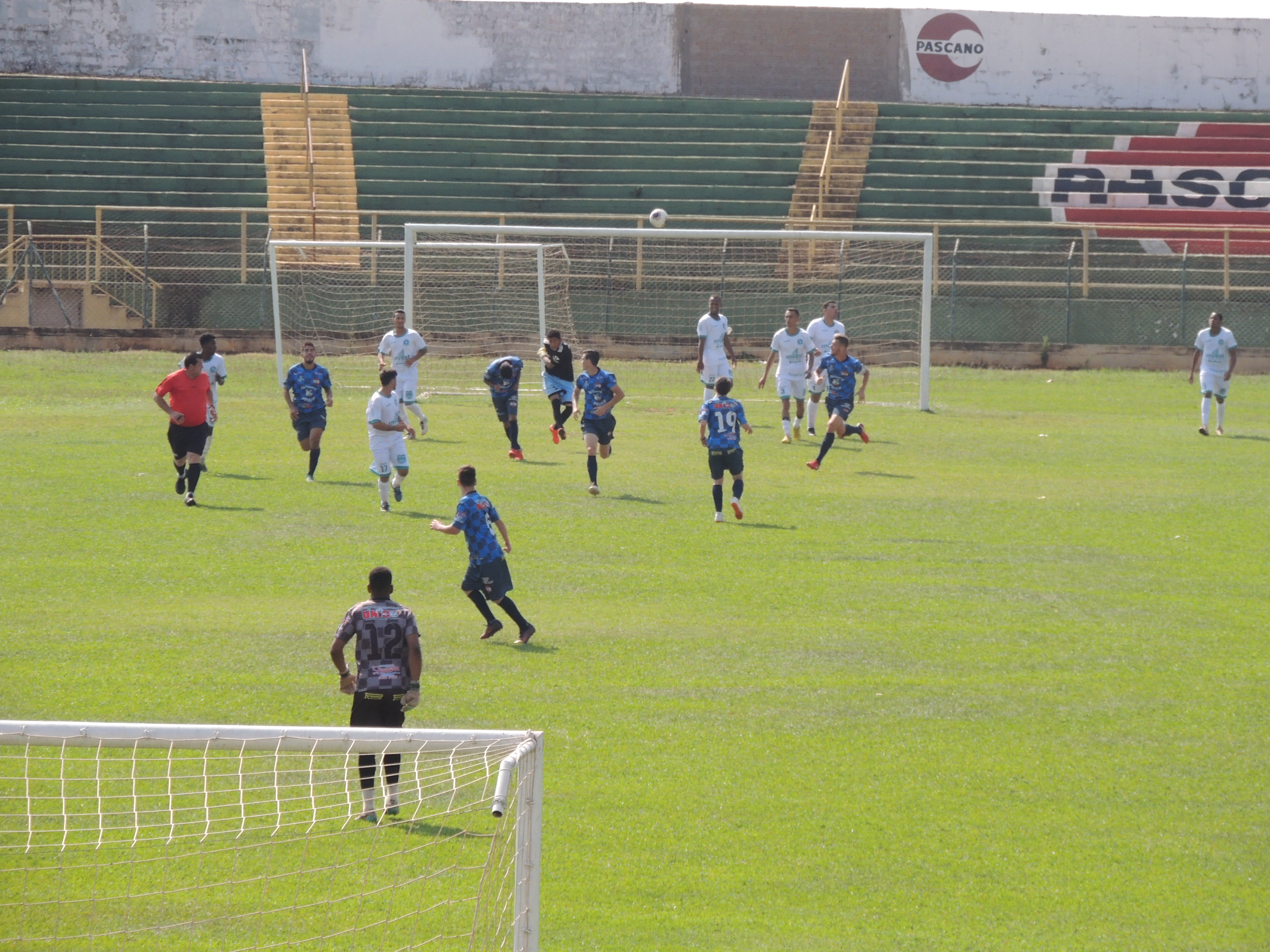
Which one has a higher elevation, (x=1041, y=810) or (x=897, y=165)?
(x=897, y=165)

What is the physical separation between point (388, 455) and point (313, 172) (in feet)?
76.2

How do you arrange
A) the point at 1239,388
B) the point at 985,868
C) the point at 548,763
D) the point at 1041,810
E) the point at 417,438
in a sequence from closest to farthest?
the point at 985,868, the point at 1041,810, the point at 548,763, the point at 417,438, the point at 1239,388

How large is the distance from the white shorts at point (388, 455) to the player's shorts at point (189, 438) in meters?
2.16

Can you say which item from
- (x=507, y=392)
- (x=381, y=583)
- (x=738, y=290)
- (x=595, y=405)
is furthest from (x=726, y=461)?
(x=738, y=290)

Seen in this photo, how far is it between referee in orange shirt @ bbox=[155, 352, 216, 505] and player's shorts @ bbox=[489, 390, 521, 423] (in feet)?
15.6

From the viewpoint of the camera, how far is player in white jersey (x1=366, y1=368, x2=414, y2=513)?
17094 millimetres

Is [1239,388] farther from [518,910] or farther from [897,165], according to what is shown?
[518,910]

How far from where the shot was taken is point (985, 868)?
8.06 metres

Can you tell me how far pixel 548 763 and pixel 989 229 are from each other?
1263 inches

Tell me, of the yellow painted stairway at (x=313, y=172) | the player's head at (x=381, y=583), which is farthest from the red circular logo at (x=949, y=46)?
the player's head at (x=381, y=583)

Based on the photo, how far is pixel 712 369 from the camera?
24.5m

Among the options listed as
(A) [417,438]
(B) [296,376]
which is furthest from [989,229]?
(B) [296,376]

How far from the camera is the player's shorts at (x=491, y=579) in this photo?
39.5 ft

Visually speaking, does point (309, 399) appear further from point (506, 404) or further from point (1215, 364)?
point (1215, 364)
